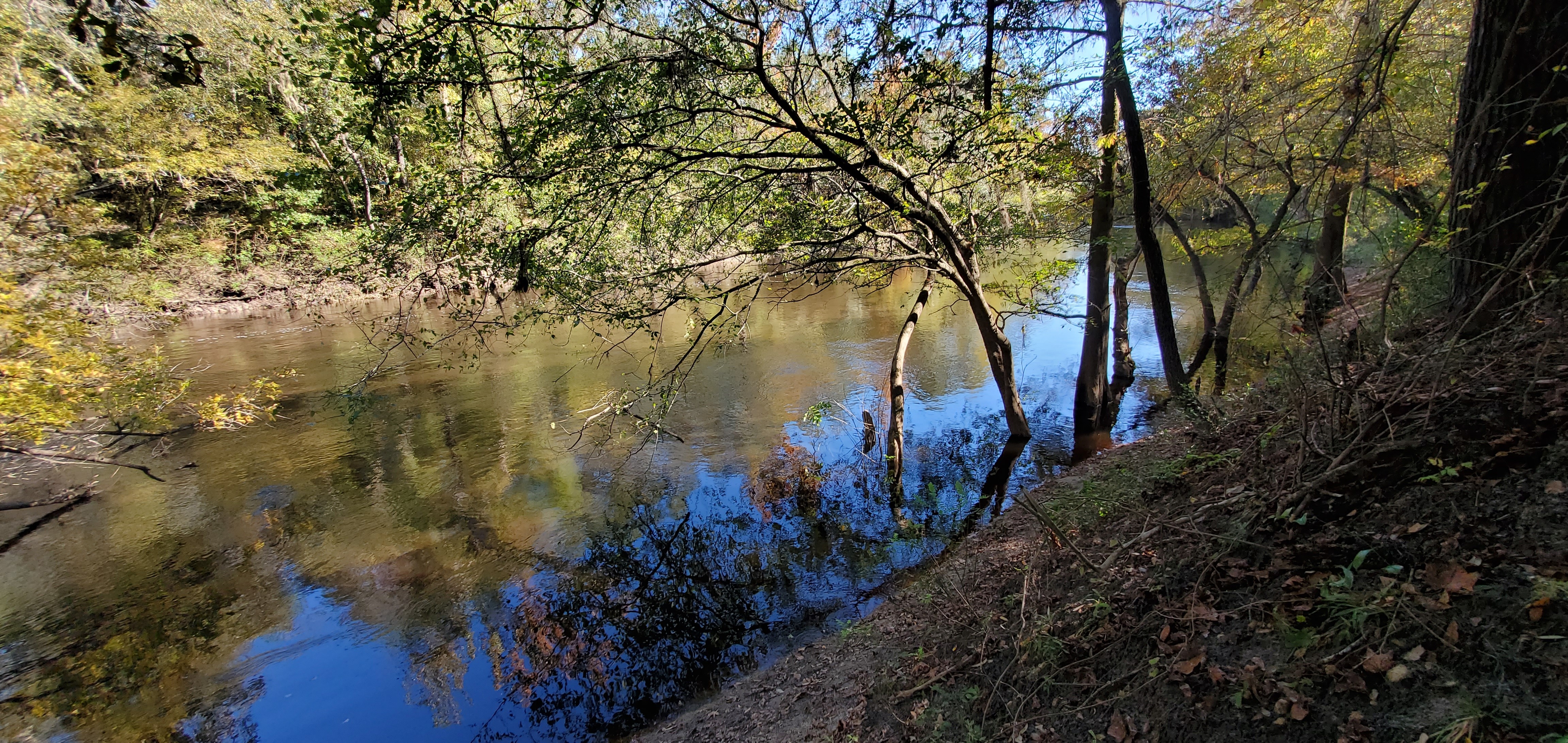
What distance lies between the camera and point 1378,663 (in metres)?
2.34

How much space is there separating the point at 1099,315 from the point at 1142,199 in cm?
401

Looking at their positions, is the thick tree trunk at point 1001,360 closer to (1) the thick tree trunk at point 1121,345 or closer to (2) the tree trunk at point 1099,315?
(2) the tree trunk at point 1099,315

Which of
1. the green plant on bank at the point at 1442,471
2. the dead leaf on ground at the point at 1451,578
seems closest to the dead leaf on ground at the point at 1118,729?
the dead leaf on ground at the point at 1451,578

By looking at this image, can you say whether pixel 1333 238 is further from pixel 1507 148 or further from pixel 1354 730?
pixel 1354 730

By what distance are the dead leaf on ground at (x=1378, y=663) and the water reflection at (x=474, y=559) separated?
4642 millimetres

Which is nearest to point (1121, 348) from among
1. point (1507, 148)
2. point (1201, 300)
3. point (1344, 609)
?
point (1201, 300)

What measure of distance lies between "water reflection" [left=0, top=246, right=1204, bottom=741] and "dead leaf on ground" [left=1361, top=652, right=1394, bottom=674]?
15.2 feet

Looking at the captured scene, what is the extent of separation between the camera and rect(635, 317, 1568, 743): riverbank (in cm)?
225

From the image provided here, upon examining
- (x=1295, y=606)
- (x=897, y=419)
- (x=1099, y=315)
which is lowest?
(x=897, y=419)

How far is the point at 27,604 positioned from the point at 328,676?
15.9 ft

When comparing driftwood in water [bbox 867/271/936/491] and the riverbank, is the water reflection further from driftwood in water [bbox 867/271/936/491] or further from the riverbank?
the riverbank

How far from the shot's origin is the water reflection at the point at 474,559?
6.03m

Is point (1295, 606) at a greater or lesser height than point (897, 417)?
greater

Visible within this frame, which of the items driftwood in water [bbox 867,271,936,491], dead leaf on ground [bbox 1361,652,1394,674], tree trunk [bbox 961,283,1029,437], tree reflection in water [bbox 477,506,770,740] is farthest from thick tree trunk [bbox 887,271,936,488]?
dead leaf on ground [bbox 1361,652,1394,674]
